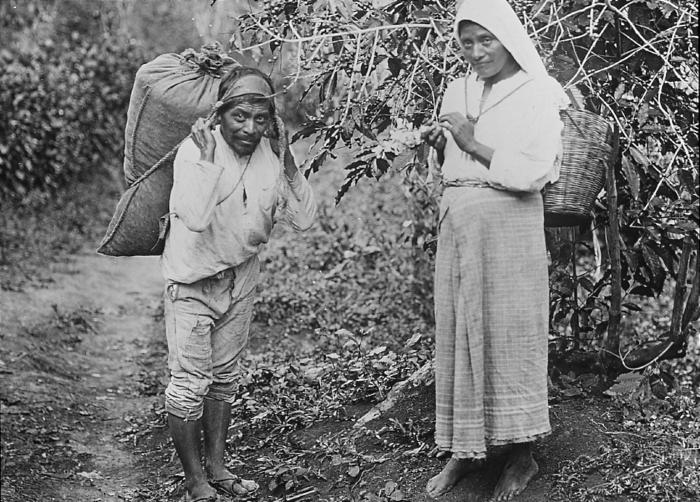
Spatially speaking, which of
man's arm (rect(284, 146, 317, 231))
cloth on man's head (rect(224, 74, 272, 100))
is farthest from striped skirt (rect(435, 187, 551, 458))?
cloth on man's head (rect(224, 74, 272, 100))

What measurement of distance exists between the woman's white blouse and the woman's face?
0.05 m

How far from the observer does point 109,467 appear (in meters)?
5.53

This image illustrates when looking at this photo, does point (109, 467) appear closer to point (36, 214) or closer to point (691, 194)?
point (691, 194)

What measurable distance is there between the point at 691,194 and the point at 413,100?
138 cm

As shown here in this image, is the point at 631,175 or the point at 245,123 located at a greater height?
the point at 245,123

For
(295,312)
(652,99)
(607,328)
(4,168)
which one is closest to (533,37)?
(652,99)

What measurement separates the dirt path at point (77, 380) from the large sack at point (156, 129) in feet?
4.81

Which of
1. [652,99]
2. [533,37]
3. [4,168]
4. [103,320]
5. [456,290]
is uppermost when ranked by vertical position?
[533,37]

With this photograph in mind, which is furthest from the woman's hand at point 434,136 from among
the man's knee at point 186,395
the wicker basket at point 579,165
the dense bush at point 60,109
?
the dense bush at point 60,109

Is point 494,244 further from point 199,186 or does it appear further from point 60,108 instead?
point 60,108

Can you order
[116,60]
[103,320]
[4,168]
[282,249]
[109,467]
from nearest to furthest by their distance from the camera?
[109,467] < [103,320] < [282,249] < [4,168] < [116,60]

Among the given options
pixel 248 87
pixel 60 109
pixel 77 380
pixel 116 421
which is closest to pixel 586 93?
pixel 248 87

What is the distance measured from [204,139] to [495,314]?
1.38 meters

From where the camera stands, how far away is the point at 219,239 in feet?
13.9
